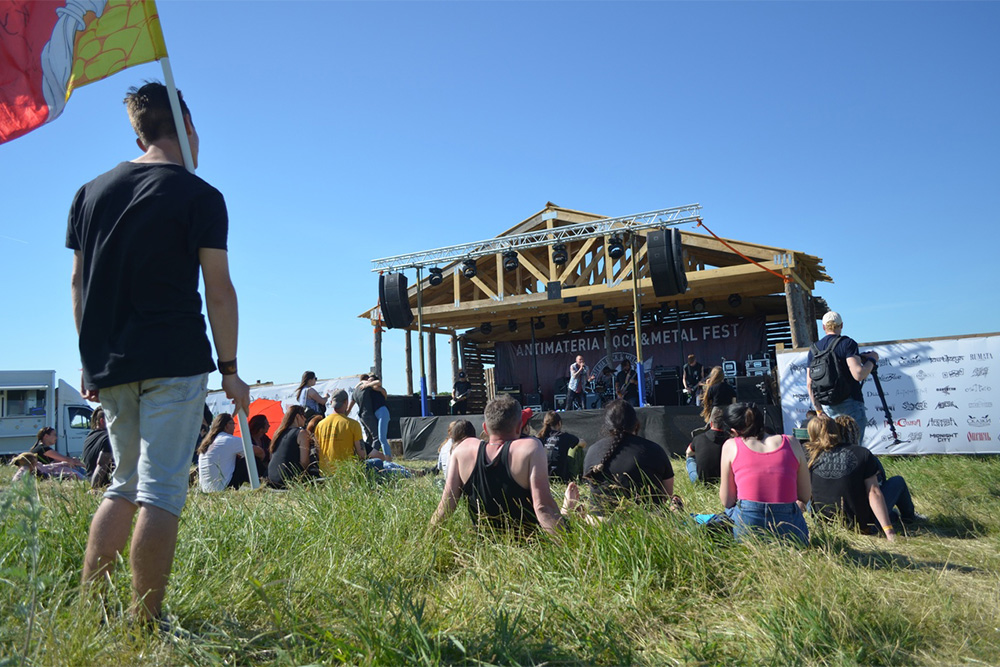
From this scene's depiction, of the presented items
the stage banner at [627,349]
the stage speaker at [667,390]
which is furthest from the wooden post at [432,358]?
the stage speaker at [667,390]

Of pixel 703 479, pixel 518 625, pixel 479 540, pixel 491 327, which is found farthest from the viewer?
pixel 491 327

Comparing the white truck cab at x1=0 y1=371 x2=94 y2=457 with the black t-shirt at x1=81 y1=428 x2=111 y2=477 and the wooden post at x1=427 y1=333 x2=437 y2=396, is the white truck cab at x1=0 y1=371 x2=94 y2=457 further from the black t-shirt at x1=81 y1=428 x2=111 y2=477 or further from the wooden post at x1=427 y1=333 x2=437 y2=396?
the black t-shirt at x1=81 y1=428 x2=111 y2=477

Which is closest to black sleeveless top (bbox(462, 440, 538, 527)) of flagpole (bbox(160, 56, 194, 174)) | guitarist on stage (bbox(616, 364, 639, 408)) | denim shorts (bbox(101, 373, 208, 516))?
denim shorts (bbox(101, 373, 208, 516))

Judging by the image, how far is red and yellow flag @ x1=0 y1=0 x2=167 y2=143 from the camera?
8.84 ft

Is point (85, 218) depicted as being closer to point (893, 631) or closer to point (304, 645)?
point (304, 645)

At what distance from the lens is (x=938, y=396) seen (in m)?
8.30

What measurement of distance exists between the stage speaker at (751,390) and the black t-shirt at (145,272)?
908 centimetres

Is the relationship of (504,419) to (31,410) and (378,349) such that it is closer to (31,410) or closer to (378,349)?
(378,349)

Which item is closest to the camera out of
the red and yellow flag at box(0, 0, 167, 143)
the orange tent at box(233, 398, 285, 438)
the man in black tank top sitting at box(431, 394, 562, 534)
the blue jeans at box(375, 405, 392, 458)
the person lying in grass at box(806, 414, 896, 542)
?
the red and yellow flag at box(0, 0, 167, 143)

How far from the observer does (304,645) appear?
1841 millimetres

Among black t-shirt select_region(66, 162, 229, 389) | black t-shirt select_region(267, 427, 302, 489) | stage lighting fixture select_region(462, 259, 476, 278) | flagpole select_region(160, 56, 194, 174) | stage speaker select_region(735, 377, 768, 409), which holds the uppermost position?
stage lighting fixture select_region(462, 259, 476, 278)

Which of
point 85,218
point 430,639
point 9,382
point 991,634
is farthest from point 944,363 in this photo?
point 9,382

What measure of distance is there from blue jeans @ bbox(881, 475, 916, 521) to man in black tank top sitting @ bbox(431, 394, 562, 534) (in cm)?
241

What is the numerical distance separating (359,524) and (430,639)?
1336 mm
